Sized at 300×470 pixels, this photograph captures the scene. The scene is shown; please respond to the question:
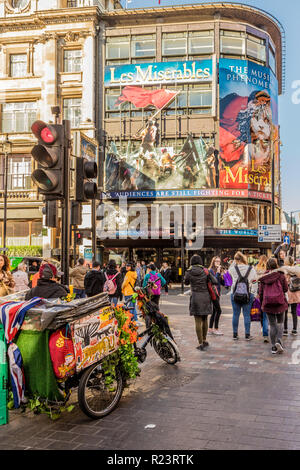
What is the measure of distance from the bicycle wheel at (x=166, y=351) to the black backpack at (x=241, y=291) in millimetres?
2721

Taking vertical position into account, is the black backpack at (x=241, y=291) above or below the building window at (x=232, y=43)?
below

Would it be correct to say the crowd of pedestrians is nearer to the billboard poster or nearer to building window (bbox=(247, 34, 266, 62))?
the billboard poster

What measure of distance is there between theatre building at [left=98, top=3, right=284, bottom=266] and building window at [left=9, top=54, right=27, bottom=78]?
20.4ft

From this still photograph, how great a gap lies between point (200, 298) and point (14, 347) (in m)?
4.77

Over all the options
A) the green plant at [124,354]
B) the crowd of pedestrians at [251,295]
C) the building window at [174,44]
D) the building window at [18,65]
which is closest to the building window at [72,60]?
the building window at [18,65]

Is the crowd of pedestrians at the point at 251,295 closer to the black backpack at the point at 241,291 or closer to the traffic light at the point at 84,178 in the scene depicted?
the black backpack at the point at 241,291

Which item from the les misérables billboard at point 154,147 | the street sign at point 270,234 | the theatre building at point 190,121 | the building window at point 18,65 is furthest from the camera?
the building window at point 18,65

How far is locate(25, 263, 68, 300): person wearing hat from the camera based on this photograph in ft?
20.0

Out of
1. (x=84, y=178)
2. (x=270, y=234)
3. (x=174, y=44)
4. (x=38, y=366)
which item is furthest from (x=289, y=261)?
(x=174, y=44)

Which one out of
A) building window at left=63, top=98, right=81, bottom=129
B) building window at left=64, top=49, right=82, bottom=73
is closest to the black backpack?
building window at left=63, top=98, right=81, bottom=129

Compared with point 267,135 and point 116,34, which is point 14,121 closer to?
point 116,34

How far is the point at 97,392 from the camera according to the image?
17.0 ft

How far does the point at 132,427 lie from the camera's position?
4.76 metres

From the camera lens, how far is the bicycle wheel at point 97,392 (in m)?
4.85
